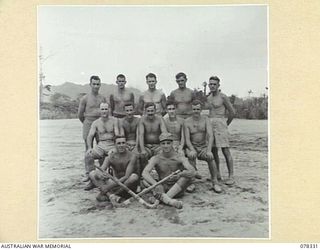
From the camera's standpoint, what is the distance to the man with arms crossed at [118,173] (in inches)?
67.2

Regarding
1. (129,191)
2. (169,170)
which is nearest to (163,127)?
(169,170)

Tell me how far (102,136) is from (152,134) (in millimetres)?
181

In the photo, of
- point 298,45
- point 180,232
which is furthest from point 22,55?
point 298,45

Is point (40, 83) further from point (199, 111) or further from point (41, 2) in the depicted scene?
point (199, 111)

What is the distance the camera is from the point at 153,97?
1.72m

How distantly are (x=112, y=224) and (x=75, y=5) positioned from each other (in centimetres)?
79

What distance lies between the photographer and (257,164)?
1709 millimetres

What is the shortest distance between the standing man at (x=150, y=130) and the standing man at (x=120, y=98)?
0.07 meters

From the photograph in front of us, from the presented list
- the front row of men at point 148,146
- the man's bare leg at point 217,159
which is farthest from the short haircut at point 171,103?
the man's bare leg at point 217,159

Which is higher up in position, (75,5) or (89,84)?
(75,5)

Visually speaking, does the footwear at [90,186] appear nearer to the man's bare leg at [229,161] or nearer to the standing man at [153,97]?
the standing man at [153,97]

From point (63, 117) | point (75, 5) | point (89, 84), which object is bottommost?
point (63, 117)

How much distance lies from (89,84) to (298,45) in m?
0.76

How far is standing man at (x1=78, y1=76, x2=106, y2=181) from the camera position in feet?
5.62
